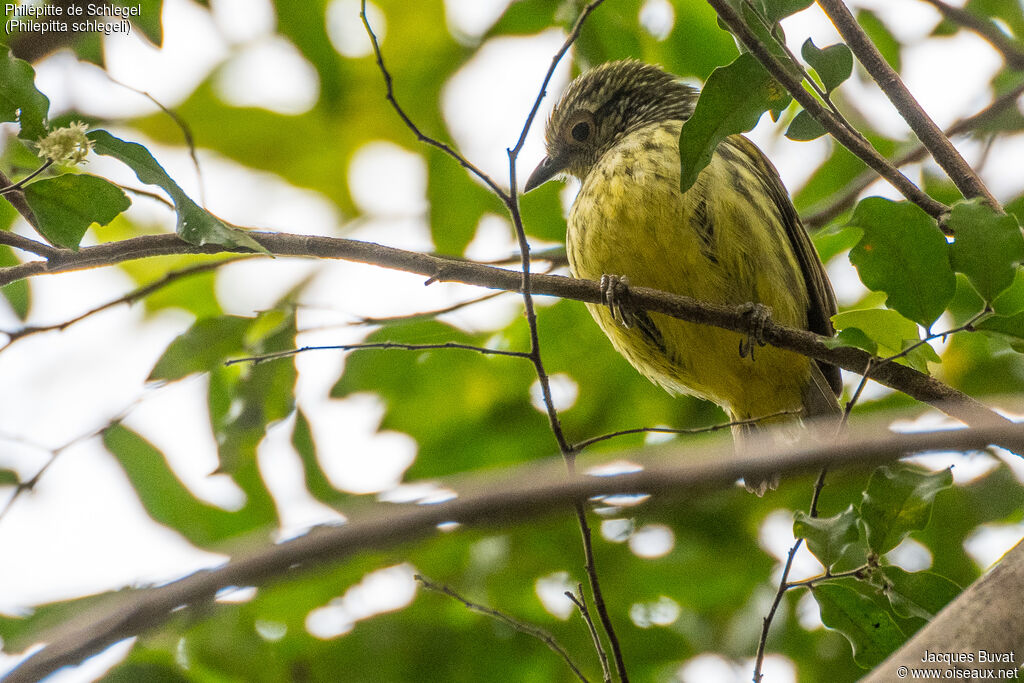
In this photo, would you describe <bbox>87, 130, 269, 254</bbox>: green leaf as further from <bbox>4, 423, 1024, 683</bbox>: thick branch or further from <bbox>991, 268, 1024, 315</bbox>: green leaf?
<bbox>991, 268, 1024, 315</bbox>: green leaf

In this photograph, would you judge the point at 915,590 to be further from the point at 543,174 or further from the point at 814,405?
the point at 543,174

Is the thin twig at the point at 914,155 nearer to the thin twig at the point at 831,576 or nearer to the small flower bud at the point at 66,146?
the thin twig at the point at 831,576

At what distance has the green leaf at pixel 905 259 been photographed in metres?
2.19

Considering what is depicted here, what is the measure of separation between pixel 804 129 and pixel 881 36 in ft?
7.38

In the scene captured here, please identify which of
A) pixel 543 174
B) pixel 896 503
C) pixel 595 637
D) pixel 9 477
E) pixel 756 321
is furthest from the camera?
pixel 543 174

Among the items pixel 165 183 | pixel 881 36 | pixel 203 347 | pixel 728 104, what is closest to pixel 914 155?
pixel 881 36

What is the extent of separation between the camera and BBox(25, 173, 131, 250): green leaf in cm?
215

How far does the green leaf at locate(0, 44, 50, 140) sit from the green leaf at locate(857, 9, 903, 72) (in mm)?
3429

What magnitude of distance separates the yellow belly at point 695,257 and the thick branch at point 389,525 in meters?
2.45

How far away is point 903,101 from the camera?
2.31m

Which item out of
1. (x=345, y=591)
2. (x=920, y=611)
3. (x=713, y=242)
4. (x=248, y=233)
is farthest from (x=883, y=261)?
(x=345, y=591)

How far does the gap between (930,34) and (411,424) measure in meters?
2.84

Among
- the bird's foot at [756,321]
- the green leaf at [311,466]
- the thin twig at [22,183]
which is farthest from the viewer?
the green leaf at [311,466]

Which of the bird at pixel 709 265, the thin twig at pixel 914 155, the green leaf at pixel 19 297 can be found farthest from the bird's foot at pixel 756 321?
the green leaf at pixel 19 297
